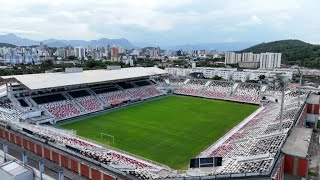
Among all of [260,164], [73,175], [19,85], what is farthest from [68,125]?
[260,164]

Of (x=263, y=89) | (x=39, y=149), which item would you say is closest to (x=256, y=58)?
(x=263, y=89)

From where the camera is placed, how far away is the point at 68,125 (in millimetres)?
32219

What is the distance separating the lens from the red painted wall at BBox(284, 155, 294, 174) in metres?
17.5

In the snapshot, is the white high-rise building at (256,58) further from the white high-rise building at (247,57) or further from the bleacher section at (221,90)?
the bleacher section at (221,90)

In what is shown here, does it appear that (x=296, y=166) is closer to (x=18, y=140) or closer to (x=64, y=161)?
(x=64, y=161)

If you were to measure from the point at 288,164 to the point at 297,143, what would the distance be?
2.27m

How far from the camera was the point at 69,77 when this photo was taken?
126 ft

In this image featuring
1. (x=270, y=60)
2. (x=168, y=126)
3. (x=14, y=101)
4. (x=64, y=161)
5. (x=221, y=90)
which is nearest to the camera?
(x=64, y=161)

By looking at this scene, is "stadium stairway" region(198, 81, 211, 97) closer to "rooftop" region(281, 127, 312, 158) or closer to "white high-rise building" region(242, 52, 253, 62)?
"rooftop" region(281, 127, 312, 158)

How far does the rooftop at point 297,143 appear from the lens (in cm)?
1743

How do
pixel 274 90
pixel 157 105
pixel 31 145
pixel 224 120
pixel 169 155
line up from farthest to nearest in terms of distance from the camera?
pixel 274 90 < pixel 157 105 < pixel 224 120 < pixel 169 155 < pixel 31 145

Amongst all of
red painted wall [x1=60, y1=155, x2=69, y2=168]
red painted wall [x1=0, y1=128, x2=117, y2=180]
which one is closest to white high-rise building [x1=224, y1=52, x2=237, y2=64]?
red painted wall [x1=0, y1=128, x2=117, y2=180]

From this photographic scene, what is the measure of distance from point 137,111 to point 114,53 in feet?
465

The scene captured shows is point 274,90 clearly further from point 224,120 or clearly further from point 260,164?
point 260,164
